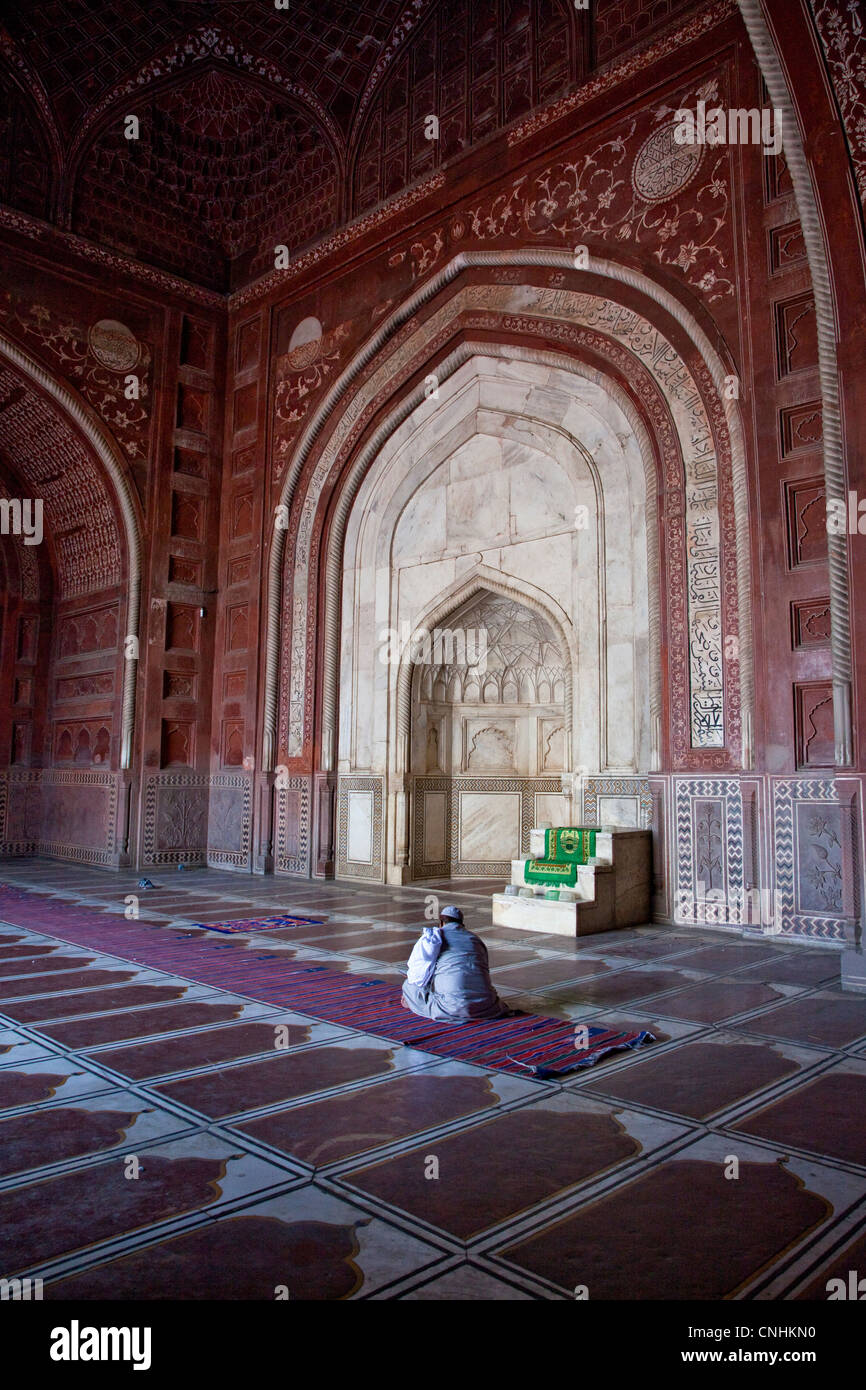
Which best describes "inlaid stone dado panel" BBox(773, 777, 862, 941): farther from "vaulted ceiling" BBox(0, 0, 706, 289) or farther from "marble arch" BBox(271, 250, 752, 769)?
"vaulted ceiling" BBox(0, 0, 706, 289)

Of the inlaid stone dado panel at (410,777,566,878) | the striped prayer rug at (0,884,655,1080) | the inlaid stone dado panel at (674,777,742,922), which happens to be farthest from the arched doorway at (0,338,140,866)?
the inlaid stone dado panel at (674,777,742,922)

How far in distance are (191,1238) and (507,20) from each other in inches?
380

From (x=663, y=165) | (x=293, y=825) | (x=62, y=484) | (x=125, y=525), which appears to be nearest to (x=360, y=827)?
(x=293, y=825)

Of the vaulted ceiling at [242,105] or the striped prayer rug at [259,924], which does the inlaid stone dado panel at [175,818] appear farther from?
the vaulted ceiling at [242,105]

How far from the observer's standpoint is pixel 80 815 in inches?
413

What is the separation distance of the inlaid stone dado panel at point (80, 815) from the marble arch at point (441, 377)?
1980 mm

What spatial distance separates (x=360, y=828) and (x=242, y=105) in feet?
25.8

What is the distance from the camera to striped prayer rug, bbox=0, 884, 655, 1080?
3244mm

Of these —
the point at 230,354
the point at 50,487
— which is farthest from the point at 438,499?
the point at 50,487

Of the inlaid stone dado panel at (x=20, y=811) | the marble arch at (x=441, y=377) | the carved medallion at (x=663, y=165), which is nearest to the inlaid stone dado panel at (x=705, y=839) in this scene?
the marble arch at (x=441, y=377)

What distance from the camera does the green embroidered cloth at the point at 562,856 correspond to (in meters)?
6.18

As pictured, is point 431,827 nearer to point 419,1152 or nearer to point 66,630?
point 66,630
